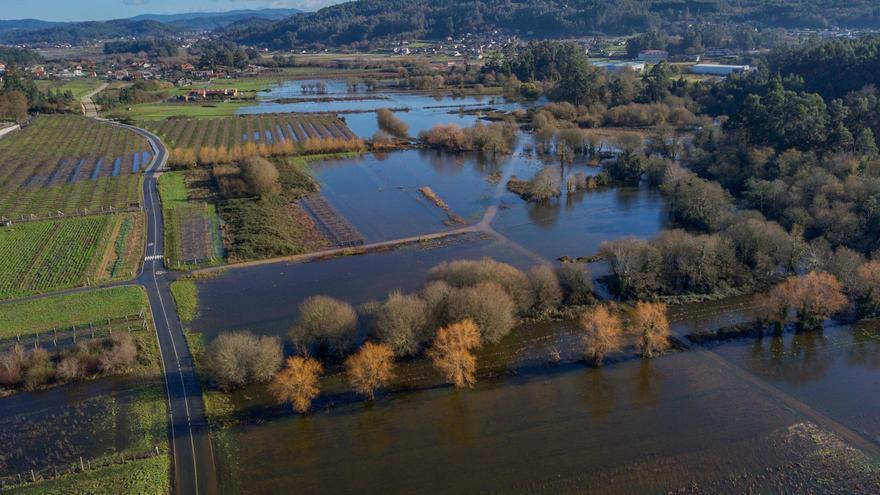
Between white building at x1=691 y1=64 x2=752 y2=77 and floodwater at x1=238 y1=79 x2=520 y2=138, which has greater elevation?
white building at x1=691 y1=64 x2=752 y2=77

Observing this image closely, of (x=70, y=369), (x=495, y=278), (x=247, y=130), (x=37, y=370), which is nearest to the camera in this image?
(x=37, y=370)

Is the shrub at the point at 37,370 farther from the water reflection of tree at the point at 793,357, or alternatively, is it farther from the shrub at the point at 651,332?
the water reflection of tree at the point at 793,357

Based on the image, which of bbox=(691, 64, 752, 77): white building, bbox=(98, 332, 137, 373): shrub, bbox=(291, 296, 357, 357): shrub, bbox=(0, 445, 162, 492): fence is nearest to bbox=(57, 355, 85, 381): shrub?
bbox=(98, 332, 137, 373): shrub

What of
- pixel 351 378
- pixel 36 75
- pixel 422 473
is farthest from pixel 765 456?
pixel 36 75

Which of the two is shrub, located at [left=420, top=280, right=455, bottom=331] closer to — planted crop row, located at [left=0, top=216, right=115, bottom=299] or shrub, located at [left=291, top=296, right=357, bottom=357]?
shrub, located at [left=291, top=296, right=357, bottom=357]

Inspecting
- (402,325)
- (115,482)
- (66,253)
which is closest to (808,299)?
(402,325)

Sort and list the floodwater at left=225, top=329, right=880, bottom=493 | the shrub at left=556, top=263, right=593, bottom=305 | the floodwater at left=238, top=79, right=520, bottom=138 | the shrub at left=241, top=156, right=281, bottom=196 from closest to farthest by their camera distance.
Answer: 1. the floodwater at left=225, top=329, right=880, bottom=493
2. the shrub at left=556, top=263, right=593, bottom=305
3. the shrub at left=241, top=156, right=281, bottom=196
4. the floodwater at left=238, top=79, right=520, bottom=138

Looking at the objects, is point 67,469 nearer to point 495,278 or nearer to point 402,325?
point 402,325

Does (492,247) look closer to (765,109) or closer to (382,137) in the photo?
(765,109)
